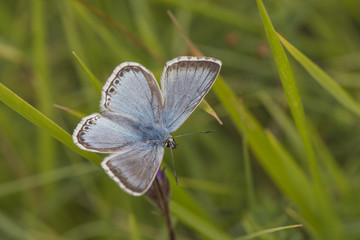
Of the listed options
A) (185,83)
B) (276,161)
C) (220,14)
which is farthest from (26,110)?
(220,14)

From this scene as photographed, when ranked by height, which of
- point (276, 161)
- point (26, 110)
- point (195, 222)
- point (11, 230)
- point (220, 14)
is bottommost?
point (11, 230)

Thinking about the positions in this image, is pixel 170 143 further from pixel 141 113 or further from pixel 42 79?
pixel 42 79

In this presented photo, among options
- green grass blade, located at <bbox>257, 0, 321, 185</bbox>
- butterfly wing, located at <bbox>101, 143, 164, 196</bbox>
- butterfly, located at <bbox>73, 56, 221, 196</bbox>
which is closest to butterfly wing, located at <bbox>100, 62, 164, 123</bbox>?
butterfly, located at <bbox>73, 56, 221, 196</bbox>

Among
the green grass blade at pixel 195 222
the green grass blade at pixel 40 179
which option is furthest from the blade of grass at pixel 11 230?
the green grass blade at pixel 195 222

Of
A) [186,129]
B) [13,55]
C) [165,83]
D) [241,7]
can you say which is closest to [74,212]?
[186,129]

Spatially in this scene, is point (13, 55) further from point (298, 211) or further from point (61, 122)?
point (298, 211)

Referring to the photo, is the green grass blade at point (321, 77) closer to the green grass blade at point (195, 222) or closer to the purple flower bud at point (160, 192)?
the purple flower bud at point (160, 192)
